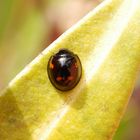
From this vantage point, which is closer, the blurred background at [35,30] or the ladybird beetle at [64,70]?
the ladybird beetle at [64,70]

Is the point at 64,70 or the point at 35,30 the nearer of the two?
the point at 64,70

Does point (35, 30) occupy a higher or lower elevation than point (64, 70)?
lower

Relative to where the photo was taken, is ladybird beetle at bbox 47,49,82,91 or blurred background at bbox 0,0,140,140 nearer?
ladybird beetle at bbox 47,49,82,91

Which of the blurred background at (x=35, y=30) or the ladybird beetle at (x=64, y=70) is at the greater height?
the ladybird beetle at (x=64, y=70)

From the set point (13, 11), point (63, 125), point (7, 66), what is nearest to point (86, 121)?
point (63, 125)
